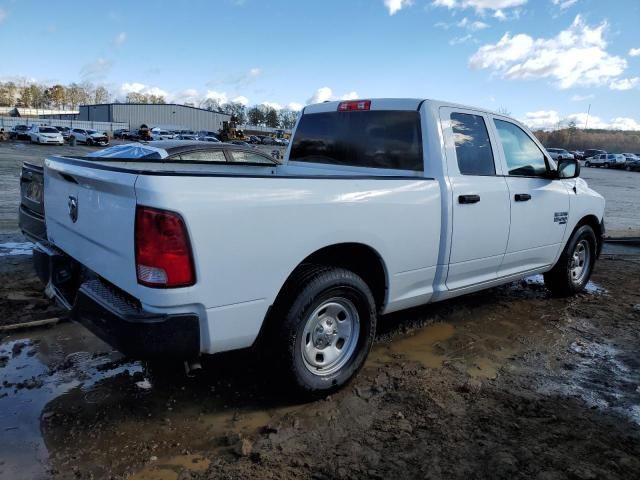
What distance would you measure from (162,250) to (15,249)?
578 centimetres

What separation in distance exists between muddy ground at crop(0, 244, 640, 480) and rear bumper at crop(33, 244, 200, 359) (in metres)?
0.62

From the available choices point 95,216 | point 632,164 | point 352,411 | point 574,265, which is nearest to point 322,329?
point 352,411

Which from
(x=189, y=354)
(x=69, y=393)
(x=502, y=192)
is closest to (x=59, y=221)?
(x=69, y=393)

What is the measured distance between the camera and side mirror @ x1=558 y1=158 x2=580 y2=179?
200 inches

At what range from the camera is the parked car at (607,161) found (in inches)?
2099

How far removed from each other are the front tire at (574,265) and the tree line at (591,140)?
106855 mm

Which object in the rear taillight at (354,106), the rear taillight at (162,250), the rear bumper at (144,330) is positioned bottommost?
the rear bumper at (144,330)

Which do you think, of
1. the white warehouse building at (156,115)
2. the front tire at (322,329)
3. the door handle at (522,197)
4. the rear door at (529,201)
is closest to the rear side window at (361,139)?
the rear door at (529,201)

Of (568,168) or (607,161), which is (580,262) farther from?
(607,161)

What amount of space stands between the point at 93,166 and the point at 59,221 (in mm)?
749

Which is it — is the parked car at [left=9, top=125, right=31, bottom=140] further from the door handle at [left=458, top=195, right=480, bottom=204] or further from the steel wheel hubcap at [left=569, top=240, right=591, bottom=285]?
the door handle at [left=458, top=195, right=480, bottom=204]

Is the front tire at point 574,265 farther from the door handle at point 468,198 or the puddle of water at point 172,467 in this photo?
the puddle of water at point 172,467

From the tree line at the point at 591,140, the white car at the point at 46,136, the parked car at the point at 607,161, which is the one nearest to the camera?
the white car at the point at 46,136

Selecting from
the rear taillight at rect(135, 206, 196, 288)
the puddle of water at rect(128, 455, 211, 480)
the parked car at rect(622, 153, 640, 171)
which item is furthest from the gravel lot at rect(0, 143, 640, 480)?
the parked car at rect(622, 153, 640, 171)
